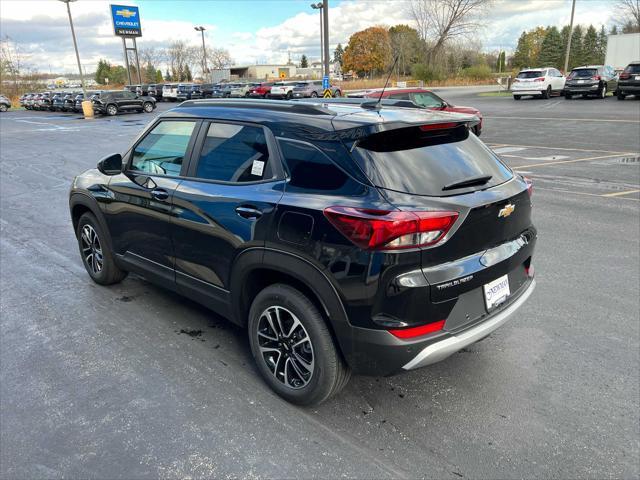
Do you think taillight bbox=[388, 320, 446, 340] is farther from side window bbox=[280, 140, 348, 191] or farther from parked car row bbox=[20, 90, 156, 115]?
parked car row bbox=[20, 90, 156, 115]

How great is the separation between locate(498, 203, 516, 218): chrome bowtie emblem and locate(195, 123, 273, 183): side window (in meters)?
1.34

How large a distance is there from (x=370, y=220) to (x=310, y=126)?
2.45 ft

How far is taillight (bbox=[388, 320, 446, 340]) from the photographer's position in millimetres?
2467

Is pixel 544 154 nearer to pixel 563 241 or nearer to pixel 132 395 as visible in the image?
pixel 563 241

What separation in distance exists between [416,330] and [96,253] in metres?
3.51

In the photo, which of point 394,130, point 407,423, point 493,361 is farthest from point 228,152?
A: point 493,361

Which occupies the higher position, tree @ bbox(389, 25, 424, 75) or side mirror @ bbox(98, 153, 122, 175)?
tree @ bbox(389, 25, 424, 75)

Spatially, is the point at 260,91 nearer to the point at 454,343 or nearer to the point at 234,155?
the point at 234,155

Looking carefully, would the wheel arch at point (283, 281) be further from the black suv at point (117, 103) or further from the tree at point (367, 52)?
the tree at point (367, 52)

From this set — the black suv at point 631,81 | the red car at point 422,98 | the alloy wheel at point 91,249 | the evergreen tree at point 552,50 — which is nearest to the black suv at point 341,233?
the alloy wheel at point 91,249

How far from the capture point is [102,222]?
4.41 metres

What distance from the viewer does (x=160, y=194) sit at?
3611mm

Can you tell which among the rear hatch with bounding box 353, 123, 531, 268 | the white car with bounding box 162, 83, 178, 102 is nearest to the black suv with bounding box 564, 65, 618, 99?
the rear hatch with bounding box 353, 123, 531, 268

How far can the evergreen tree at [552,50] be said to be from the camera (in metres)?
80.4
